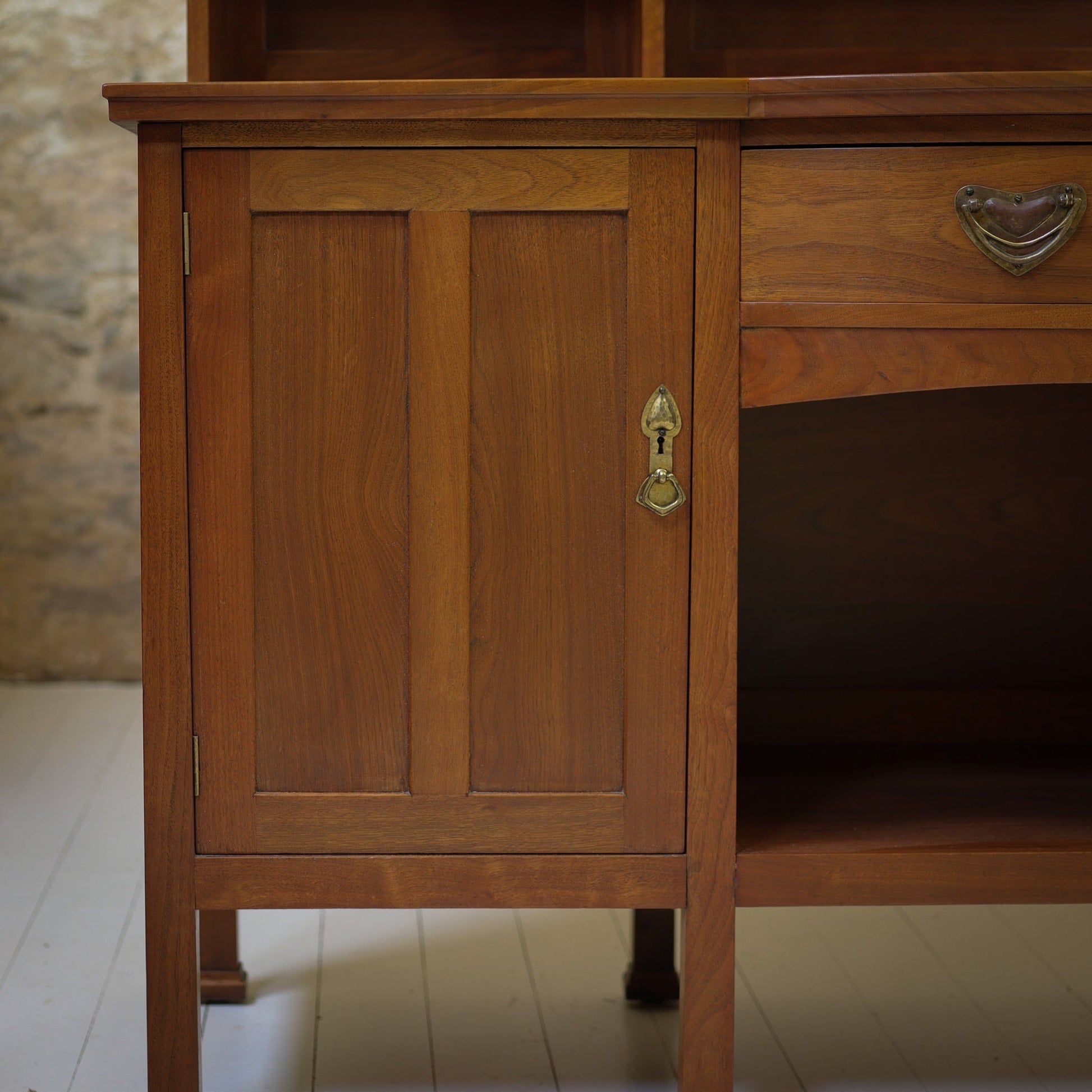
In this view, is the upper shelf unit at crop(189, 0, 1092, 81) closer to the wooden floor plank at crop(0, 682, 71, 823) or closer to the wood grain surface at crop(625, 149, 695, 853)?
the wood grain surface at crop(625, 149, 695, 853)

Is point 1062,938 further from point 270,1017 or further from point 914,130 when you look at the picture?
point 914,130

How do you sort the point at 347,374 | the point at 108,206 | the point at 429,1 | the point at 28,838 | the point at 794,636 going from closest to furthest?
the point at 347,374 → the point at 429,1 → the point at 794,636 → the point at 28,838 → the point at 108,206

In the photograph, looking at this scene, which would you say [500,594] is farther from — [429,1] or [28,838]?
[28,838]

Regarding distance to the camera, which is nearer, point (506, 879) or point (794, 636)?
point (506, 879)

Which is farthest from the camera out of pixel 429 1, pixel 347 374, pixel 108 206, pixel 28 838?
pixel 108 206

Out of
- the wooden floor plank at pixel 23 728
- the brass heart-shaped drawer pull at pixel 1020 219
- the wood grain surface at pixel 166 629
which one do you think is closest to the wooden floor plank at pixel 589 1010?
the wood grain surface at pixel 166 629

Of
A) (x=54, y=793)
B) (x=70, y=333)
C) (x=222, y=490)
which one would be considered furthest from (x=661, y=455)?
(x=70, y=333)

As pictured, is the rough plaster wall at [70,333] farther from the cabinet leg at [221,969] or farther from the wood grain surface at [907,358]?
the wood grain surface at [907,358]

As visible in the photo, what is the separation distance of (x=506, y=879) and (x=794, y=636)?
68 cm

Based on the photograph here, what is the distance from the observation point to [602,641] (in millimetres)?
1228

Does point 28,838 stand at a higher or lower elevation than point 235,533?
lower

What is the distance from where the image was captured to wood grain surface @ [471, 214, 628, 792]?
3.89 ft

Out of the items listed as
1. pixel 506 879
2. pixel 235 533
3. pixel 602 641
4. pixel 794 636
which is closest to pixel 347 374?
pixel 235 533

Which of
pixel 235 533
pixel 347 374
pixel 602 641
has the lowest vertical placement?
pixel 602 641
